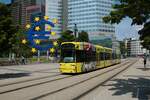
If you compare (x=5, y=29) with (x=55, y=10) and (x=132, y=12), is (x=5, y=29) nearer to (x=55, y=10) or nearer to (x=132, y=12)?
(x=132, y=12)

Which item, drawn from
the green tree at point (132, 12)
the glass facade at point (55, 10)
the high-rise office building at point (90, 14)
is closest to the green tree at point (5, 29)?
the green tree at point (132, 12)

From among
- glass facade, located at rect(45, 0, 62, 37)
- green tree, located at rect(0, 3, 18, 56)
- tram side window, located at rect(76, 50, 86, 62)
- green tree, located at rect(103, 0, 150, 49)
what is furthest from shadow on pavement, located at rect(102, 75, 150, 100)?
glass facade, located at rect(45, 0, 62, 37)

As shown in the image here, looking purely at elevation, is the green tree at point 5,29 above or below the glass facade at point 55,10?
below

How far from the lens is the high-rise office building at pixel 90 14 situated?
178 meters

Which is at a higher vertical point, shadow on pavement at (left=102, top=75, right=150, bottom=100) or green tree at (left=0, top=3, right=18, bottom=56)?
green tree at (left=0, top=3, right=18, bottom=56)

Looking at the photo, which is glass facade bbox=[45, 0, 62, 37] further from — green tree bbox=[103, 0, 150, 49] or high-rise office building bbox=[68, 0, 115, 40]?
green tree bbox=[103, 0, 150, 49]

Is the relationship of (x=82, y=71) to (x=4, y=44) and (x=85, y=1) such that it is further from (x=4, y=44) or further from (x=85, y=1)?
(x=85, y=1)

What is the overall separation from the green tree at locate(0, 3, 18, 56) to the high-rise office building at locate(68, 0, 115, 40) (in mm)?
148300

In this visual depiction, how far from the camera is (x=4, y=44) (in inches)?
1054

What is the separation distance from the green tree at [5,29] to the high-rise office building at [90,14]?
148m

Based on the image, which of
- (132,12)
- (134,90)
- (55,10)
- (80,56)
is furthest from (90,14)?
(132,12)

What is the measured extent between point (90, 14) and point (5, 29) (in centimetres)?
15390

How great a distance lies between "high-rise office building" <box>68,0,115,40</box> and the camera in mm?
177500

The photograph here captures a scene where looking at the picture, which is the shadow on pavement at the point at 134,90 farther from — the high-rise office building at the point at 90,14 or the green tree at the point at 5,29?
the high-rise office building at the point at 90,14
